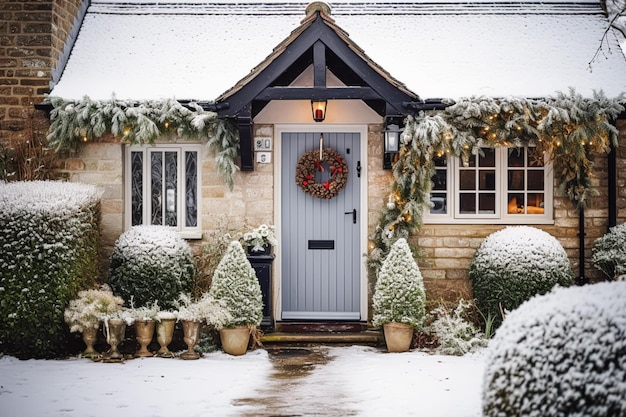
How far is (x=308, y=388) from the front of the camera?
648cm

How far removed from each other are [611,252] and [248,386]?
529cm

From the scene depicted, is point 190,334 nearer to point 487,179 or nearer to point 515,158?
point 487,179

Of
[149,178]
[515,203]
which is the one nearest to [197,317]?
[149,178]

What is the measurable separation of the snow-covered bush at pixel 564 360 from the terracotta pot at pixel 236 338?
14.6 feet

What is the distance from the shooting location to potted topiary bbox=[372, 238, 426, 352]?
8.05 metres

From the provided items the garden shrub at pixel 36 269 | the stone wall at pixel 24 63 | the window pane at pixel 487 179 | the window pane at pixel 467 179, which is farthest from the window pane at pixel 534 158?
the stone wall at pixel 24 63

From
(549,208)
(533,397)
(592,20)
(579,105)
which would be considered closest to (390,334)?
(549,208)

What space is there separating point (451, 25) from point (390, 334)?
18.2 ft

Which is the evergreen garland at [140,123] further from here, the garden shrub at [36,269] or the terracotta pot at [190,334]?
the terracotta pot at [190,334]

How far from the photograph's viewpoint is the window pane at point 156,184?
9.48m

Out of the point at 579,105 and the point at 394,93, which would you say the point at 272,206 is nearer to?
the point at 394,93

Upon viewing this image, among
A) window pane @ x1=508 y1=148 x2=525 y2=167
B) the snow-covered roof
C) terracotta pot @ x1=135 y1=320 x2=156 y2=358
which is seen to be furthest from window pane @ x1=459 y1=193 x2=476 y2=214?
terracotta pot @ x1=135 y1=320 x2=156 y2=358

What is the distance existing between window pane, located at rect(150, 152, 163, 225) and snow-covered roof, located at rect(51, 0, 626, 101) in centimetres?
93

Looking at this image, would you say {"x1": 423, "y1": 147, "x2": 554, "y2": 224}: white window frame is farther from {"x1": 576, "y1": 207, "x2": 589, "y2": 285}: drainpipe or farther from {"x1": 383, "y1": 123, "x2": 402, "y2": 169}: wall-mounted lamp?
{"x1": 383, "y1": 123, "x2": 402, "y2": 169}: wall-mounted lamp
